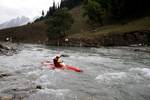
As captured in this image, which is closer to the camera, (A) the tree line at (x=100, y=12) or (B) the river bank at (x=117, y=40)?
(B) the river bank at (x=117, y=40)

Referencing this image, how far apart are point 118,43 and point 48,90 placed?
1982 inches

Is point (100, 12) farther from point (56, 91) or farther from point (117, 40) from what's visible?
point (56, 91)

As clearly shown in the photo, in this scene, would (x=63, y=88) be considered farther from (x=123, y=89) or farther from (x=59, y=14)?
(x=59, y=14)

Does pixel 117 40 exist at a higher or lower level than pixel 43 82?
higher

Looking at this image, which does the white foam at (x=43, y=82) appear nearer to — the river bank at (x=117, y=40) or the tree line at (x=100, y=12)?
the river bank at (x=117, y=40)

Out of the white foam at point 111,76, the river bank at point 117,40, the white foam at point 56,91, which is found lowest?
the white foam at point 56,91

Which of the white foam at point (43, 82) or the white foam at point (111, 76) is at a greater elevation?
the white foam at point (111, 76)

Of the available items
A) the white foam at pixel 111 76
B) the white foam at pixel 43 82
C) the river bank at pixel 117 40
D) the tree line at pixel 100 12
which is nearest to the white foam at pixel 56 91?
the white foam at pixel 43 82

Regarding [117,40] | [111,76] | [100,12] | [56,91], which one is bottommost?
[56,91]

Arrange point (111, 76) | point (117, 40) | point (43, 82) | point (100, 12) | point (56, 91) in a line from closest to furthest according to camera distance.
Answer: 1. point (56, 91)
2. point (43, 82)
3. point (111, 76)
4. point (117, 40)
5. point (100, 12)

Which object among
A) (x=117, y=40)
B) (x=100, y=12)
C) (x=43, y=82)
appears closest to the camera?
(x=43, y=82)

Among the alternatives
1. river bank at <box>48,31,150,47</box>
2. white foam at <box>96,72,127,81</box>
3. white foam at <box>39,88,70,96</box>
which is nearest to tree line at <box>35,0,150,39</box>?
river bank at <box>48,31,150,47</box>

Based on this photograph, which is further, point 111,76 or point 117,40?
point 117,40

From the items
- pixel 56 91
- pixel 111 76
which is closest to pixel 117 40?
pixel 111 76
